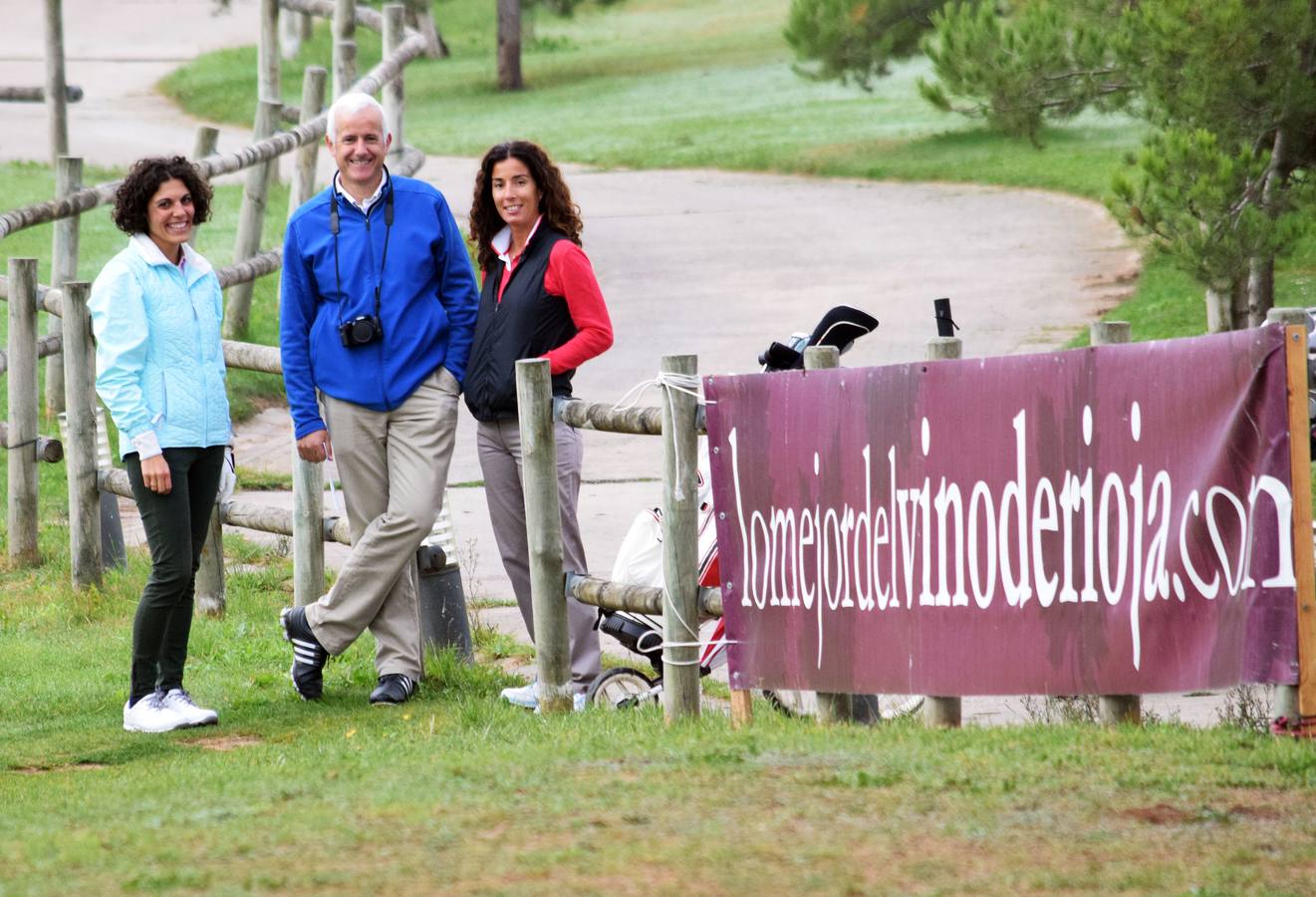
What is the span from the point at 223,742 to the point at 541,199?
2.07 m

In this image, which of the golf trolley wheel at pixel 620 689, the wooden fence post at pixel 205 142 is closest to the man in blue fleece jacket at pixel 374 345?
the golf trolley wheel at pixel 620 689

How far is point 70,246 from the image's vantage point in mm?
11844

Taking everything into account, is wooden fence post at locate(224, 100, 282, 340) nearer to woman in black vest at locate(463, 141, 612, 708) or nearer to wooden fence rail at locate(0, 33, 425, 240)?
wooden fence rail at locate(0, 33, 425, 240)

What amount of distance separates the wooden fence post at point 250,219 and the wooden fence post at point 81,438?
466 cm

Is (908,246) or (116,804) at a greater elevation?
(908,246)

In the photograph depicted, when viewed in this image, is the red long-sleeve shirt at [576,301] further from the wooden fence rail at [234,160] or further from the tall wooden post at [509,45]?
the tall wooden post at [509,45]

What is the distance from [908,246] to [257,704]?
14.1 meters

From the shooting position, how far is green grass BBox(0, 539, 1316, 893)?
3.96 m

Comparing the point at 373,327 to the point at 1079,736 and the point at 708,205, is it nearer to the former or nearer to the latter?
Answer: the point at 1079,736

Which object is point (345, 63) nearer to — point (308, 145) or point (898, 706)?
point (308, 145)

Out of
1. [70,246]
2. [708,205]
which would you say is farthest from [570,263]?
[708,205]

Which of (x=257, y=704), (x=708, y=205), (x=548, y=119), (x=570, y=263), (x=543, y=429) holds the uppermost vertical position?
(x=548, y=119)

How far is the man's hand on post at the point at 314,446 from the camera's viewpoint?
664 cm

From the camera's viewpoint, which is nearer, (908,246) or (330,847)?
(330,847)
